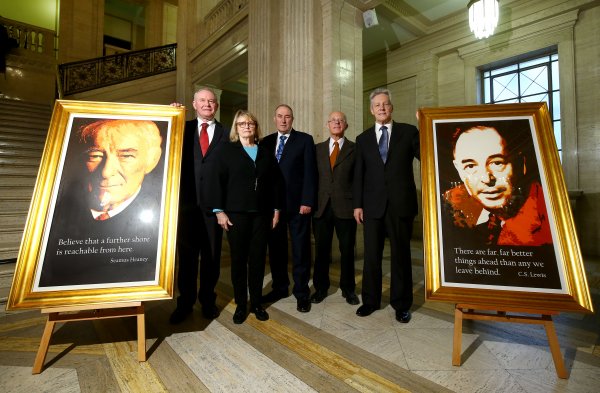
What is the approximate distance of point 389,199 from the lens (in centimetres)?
228

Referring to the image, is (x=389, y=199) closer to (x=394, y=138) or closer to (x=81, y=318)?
(x=394, y=138)

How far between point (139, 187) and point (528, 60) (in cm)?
698

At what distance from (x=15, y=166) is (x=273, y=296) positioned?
4802 mm

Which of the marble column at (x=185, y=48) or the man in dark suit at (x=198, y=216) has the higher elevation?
the marble column at (x=185, y=48)

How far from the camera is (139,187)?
188 centimetres

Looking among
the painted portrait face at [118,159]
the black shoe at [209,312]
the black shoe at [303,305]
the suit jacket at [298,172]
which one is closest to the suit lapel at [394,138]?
the suit jacket at [298,172]

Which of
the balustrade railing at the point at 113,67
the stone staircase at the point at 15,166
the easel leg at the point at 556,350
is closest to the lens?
the easel leg at the point at 556,350

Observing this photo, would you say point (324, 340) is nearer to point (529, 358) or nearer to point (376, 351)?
point (376, 351)

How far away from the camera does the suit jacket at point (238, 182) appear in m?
2.19

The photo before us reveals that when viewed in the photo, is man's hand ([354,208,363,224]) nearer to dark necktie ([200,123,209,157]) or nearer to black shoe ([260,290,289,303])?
black shoe ([260,290,289,303])

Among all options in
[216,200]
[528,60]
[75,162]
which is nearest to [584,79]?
[528,60]

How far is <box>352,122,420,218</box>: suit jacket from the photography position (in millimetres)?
2248

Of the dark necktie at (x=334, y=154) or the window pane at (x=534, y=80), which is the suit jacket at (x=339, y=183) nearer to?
the dark necktie at (x=334, y=154)

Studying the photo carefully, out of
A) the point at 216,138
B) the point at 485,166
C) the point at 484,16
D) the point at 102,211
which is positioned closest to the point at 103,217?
the point at 102,211
